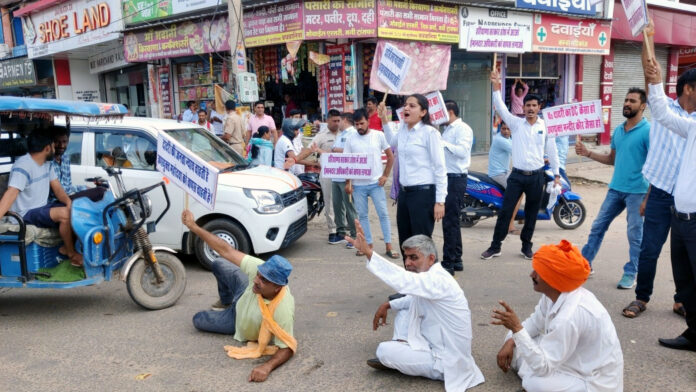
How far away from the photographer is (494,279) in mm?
5656

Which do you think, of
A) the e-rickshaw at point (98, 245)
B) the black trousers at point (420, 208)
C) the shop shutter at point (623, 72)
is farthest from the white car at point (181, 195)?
the shop shutter at point (623, 72)

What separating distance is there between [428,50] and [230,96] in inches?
182

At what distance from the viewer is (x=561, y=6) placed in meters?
14.1

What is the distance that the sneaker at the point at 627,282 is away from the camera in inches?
206

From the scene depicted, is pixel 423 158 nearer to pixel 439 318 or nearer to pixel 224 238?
pixel 439 318

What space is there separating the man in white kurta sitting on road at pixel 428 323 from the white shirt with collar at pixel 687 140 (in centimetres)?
169

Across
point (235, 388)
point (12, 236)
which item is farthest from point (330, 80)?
point (235, 388)

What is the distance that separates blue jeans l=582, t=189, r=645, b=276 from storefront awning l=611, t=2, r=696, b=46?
12.9 m

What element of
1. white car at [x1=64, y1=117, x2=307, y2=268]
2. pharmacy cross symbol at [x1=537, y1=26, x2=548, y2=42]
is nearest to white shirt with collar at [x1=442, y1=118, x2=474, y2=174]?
white car at [x1=64, y1=117, x2=307, y2=268]

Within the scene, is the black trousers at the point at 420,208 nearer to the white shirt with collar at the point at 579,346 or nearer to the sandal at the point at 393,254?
the sandal at the point at 393,254

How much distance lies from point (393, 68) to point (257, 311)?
351 cm

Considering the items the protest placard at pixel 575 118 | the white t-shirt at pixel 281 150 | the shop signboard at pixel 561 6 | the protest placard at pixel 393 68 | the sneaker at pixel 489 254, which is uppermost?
the shop signboard at pixel 561 6

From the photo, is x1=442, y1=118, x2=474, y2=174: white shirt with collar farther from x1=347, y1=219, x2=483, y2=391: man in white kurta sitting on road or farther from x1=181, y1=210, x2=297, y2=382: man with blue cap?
x1=181, y1=210, x2=297, y2=382: man with blue cap

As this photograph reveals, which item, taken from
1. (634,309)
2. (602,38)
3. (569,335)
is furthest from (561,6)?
(569,335)
